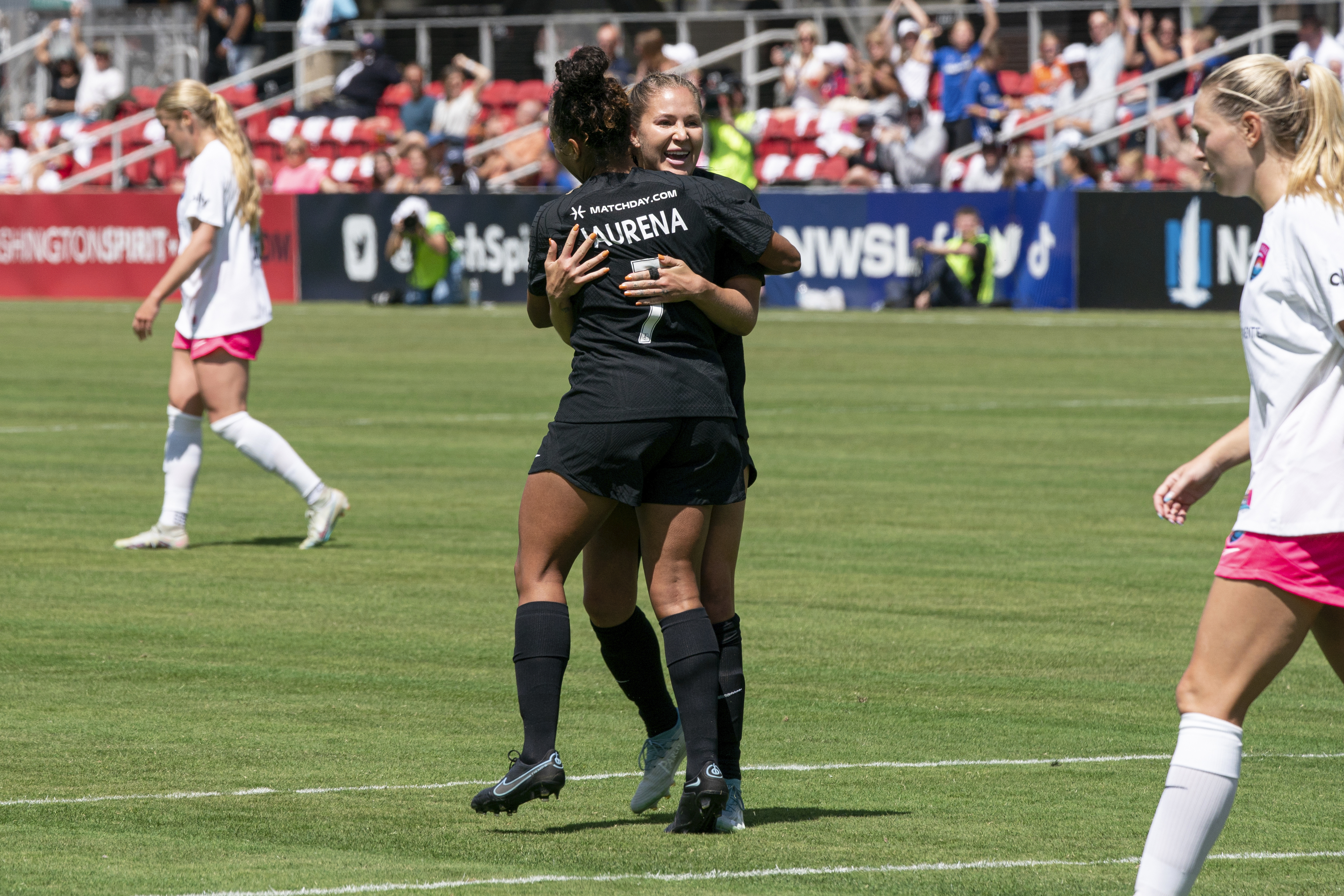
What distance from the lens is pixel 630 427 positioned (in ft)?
18.1

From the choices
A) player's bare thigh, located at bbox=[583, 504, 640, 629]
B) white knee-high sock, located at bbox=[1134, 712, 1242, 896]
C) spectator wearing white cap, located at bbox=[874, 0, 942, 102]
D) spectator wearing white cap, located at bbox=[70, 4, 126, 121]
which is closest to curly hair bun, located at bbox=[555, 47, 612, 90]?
player's bare thigh, located at bbox=[583, 504, 640, 629]

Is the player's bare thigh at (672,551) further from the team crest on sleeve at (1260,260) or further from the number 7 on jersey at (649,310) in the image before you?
the team crest on sleeve at (1260,260)

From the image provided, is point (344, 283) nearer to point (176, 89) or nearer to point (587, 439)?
point (176, 89)

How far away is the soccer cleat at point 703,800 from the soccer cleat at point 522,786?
0.31 meters

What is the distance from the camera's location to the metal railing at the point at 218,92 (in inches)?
1555

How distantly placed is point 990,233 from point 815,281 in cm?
269

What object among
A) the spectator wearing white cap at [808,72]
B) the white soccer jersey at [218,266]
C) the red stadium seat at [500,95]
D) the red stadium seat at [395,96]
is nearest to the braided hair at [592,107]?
the white soccer jersey at [218,266]

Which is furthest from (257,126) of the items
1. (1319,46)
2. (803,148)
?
(1319,46)

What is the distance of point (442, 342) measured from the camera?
25.2 m

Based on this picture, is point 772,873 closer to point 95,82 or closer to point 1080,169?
point 1080,169

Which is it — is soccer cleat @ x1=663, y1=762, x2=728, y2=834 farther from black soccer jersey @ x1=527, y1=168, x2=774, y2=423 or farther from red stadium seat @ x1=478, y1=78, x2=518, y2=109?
red stadium seat @ x1=478, y1=78, x2=518, y2=109

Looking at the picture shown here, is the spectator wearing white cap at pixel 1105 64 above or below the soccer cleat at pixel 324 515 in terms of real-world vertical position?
above

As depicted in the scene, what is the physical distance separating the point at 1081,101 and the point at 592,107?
2483 centimetres

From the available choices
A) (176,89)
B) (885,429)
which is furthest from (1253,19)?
(176,89)
